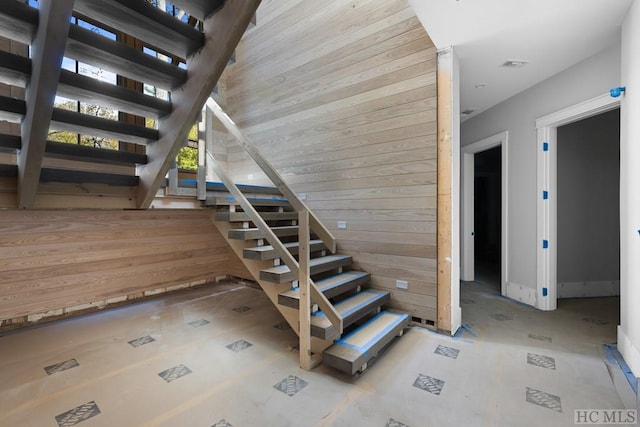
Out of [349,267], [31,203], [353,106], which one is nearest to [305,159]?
[353,106]

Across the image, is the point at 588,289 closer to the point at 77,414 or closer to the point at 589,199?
the point at 589,199

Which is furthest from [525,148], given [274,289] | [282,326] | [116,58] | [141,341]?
[141,341]

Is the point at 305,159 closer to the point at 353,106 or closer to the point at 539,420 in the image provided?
the point at 353,106

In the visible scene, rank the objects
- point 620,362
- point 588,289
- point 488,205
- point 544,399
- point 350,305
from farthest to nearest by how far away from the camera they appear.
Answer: point 488,205, point 588,289, point 350,305, point 620,362, point 544,399

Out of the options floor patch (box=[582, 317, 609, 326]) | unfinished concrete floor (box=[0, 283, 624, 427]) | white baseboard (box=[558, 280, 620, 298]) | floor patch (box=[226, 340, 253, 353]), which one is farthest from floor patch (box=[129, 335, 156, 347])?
white baseboard (box=[558, 280, 620, 298])

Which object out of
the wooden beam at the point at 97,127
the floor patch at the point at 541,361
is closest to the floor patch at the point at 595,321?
the floor patch at the point at 541,361

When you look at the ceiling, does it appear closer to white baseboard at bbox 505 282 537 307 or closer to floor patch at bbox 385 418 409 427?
white baseboard at bbox 505 282 537 307

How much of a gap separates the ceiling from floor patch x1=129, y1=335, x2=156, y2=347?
360 centimetres

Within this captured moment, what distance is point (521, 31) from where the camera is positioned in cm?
242

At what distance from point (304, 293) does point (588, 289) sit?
4.00m

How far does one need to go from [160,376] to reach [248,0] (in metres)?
2.48

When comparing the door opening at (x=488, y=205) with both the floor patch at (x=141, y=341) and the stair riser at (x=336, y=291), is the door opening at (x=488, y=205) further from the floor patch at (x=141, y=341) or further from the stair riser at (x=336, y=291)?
the floor patch at (x=141, y=341)

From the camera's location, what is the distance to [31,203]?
7.17ft

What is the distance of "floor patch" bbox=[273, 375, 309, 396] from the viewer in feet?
6.54
